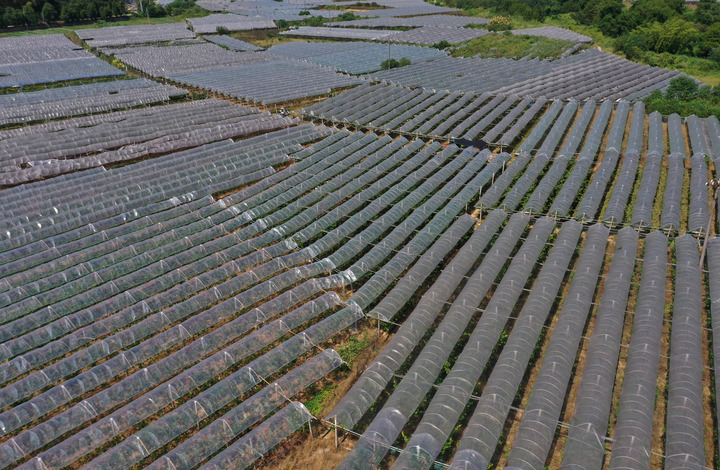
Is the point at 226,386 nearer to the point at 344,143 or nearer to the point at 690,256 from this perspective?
the point at 690,256

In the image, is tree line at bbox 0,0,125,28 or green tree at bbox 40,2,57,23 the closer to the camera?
tree line at bbox 0,0,125,28

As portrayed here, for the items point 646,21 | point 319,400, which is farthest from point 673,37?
point 319,400

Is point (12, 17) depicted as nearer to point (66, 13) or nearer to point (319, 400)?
point (66, 13)

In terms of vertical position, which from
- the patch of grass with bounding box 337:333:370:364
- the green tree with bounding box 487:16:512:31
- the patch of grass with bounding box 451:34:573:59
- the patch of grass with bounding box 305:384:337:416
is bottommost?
the patch of grass with bounding box 305:384:337:416

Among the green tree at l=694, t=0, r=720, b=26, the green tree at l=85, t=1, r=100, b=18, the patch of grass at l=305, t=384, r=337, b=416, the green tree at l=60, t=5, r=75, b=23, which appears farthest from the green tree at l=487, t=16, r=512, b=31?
the patch of grass at l=305, t=384, r=337, b=416

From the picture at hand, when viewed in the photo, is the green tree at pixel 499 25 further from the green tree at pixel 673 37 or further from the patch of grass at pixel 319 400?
the patch of grass at pixel 319 400

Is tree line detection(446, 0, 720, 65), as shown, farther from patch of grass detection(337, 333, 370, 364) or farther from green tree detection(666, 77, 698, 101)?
patch of grass detection(337, 333, 370, 364)
